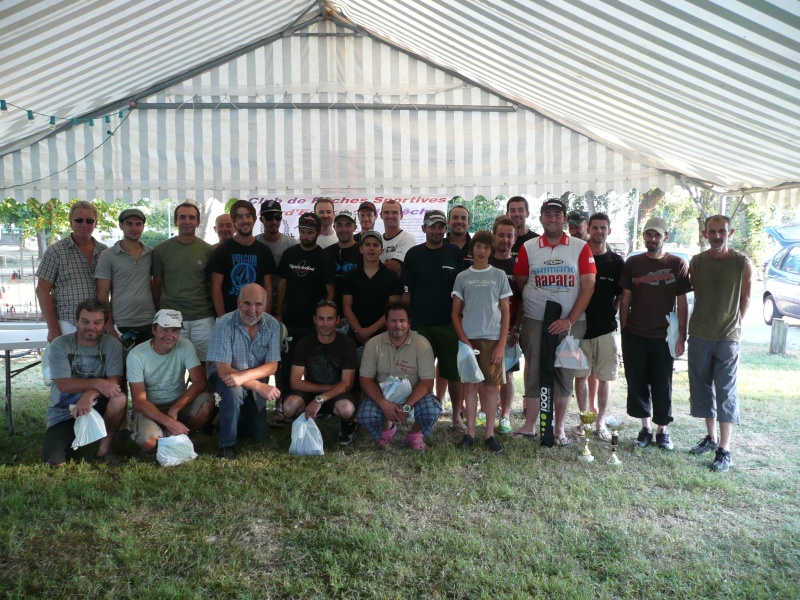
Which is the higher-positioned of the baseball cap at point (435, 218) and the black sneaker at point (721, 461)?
the baseball cap at point (435, 218)

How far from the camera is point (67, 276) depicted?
436cm

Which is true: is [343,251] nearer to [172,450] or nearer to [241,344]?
[241,344]

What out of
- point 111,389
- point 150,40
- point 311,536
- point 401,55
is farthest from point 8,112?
point 311,536

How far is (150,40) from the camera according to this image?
5.31 m

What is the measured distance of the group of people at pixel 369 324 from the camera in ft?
13.8

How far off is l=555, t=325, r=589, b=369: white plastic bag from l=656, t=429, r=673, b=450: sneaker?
0.82m

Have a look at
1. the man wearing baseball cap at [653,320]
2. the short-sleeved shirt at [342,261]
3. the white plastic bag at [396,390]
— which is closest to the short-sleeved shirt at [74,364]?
the short-sleeved shirt at [342,261]

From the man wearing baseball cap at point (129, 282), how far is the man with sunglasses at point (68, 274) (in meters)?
0.12

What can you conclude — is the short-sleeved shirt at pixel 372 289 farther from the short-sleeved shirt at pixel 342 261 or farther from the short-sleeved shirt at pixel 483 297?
the short-sleeved shirt at pixel 483 297

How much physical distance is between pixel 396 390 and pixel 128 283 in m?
2.16

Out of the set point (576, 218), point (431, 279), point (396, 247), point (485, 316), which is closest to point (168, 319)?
point (431, 279)

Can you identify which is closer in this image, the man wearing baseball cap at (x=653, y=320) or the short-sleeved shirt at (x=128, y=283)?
the short-sleeved shirt at (x=128, y=283)

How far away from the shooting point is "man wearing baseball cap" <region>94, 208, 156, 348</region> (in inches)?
171

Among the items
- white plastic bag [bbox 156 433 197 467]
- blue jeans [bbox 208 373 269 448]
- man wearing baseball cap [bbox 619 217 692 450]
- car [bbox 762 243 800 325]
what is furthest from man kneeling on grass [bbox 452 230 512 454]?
car [bbox 762 243 800 325]
